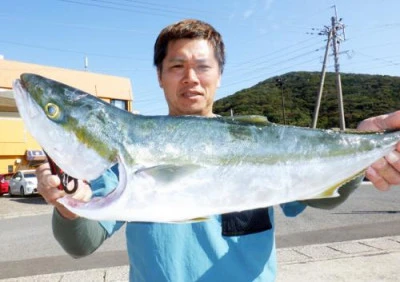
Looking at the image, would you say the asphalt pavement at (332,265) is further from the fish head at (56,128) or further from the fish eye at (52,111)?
the fish eye at (52,111)

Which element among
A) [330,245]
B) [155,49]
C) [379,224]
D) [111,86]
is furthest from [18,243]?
[111,86]

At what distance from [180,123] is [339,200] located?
3.82 feet

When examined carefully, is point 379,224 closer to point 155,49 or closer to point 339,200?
point 339,200

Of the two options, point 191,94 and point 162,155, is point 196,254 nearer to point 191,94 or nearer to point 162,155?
point 162,155

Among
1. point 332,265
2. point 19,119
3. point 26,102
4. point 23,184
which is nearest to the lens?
point 26,102

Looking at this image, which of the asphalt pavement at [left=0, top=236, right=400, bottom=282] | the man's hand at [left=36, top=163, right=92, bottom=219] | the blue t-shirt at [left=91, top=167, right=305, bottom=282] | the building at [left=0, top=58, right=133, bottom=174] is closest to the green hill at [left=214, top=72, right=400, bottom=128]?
the building at [left=0, top=58, right=133, bottom=174]

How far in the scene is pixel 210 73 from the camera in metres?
2.45

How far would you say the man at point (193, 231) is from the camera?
7.38 feet

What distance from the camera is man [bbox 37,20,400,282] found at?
2250 mm

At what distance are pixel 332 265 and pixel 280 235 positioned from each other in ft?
10.7

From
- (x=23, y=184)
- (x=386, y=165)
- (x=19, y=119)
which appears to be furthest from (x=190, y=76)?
(x=19, y=119)

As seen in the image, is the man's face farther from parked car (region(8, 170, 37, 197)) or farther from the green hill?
the green hill

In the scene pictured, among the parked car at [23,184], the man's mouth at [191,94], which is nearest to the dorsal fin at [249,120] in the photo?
the man's mouth at [191,94]

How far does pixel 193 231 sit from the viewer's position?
7.61 feet
